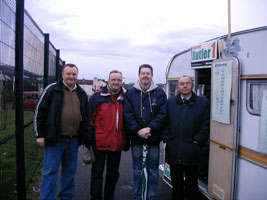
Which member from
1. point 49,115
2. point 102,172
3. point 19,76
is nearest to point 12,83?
point 19,76

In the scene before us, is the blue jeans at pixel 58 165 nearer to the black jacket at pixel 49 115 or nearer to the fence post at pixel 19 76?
the black jacket at pixel 49 115

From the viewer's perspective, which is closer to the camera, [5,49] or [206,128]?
[5,49]

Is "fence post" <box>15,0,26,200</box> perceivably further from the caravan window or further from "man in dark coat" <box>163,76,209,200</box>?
the caravan window

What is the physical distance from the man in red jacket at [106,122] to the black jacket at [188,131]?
747 millimetres

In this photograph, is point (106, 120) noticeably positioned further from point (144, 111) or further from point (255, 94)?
point (255, 94)

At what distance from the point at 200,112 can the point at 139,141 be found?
3.21 ft

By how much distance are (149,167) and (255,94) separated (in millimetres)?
1816

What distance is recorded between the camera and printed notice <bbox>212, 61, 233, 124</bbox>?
10.5 ft

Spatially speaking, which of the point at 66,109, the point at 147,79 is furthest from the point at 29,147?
the point at 147,79

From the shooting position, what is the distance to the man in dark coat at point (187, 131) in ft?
11.3

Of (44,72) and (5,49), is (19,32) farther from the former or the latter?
(44,72)

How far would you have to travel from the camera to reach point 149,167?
A: 371 cm

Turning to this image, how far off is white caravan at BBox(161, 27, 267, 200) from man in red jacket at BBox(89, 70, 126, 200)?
138 centimetres

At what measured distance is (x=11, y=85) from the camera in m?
3.09
